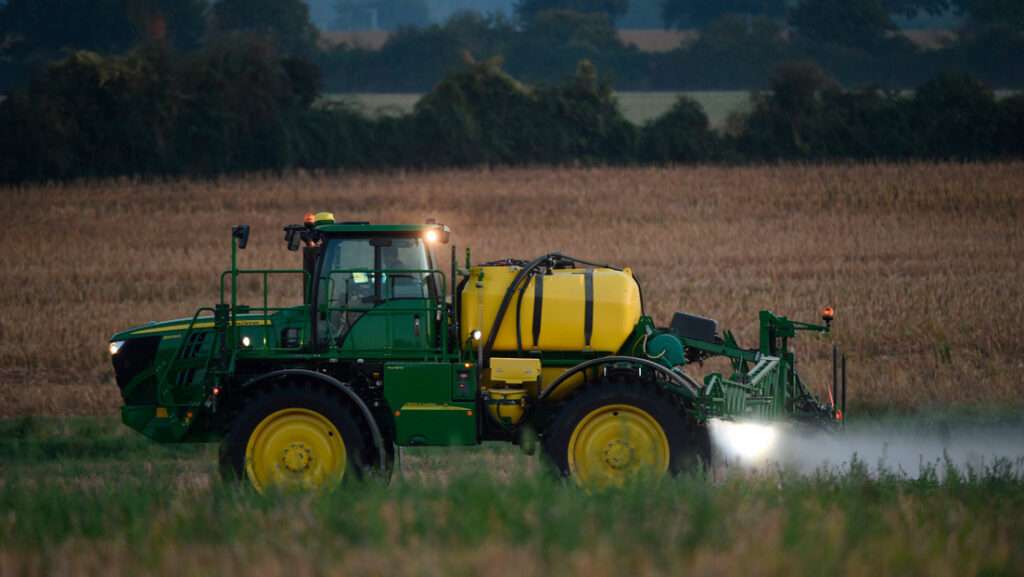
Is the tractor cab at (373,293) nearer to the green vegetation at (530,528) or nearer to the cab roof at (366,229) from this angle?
the cab roof at (366,229)

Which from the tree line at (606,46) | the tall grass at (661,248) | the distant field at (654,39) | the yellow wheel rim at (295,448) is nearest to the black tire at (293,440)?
the yellow wheel rim at (295,448)

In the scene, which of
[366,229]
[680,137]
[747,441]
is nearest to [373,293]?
[366,229]

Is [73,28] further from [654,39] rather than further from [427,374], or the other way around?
[427,374]

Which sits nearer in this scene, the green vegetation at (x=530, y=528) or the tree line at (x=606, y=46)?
the green vegetation at (x=530, y=528)

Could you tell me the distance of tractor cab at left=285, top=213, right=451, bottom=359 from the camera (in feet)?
31.6

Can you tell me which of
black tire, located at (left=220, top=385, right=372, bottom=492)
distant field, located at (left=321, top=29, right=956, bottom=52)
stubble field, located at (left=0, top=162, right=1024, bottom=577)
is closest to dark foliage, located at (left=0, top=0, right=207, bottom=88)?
distant field, located at (left=321, top=29, right=956, bottom=52)

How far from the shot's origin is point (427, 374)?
30.8 ft

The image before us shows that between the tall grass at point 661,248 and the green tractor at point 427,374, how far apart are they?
516 centimetres

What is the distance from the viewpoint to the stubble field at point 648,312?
614 centimetres

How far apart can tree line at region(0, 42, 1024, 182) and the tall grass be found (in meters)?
4.08

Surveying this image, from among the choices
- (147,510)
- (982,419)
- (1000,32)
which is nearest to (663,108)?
(1000,32)

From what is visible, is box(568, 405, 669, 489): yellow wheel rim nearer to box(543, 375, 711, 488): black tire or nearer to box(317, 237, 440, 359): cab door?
box(543, 375, 711, 488): black tire

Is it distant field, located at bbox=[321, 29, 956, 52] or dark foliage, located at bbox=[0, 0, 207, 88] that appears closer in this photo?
dark foliage, located at bbox=[0, 0, 207, 88]

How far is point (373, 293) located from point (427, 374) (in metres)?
0.90
